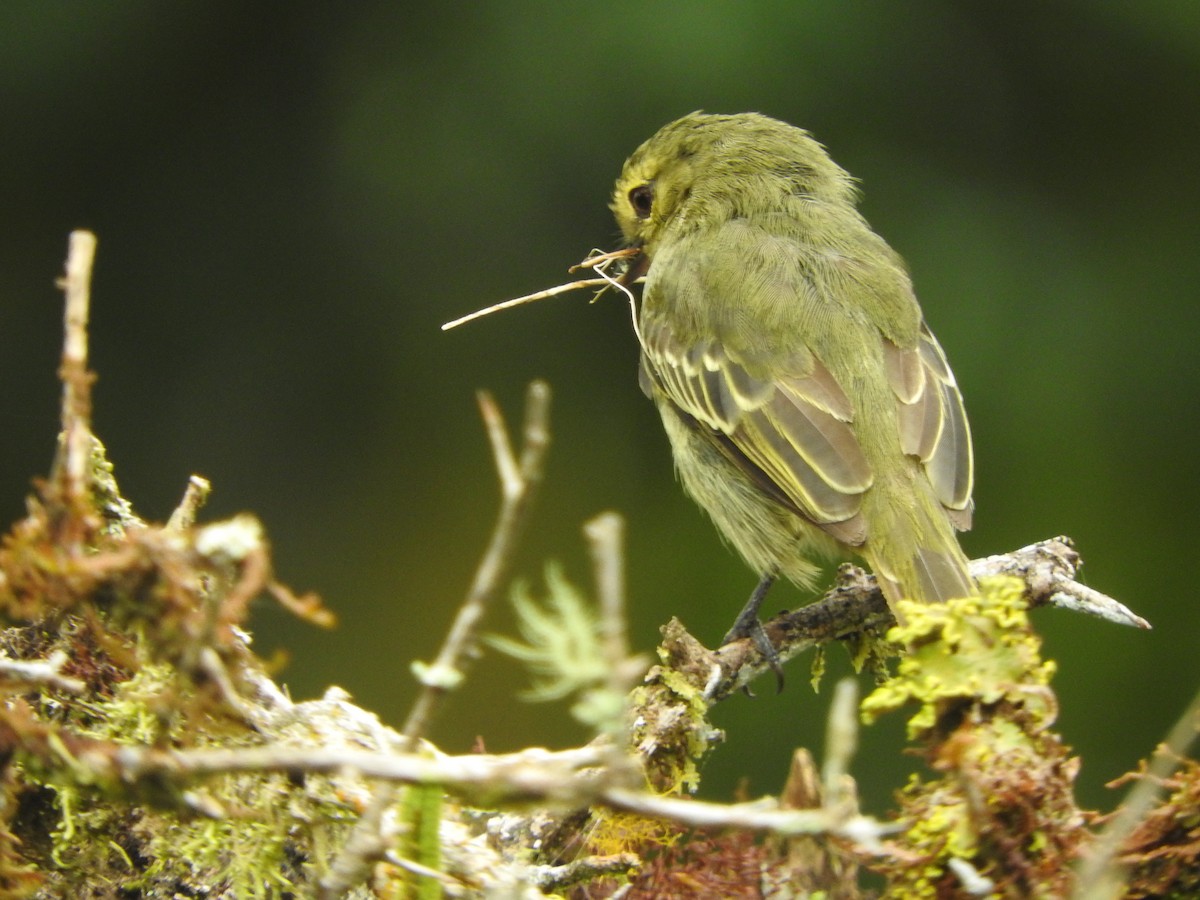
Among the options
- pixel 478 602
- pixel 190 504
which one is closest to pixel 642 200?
pixel 190 504

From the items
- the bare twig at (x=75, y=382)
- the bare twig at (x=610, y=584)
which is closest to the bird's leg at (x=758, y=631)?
the bare twig at (x=75, y=382)

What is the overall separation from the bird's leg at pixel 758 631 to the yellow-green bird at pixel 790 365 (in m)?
0.01

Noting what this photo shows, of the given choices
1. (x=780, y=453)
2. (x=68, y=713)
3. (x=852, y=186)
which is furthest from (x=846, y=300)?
(x=68, y=713)

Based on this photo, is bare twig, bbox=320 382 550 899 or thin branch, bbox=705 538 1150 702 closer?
bare twig, bbox=320 382 550 899

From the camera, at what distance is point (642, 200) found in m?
4.63

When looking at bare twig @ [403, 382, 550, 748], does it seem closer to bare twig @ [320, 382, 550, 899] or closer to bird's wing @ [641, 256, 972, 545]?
bare twig @ [320, 382, 550, 899]

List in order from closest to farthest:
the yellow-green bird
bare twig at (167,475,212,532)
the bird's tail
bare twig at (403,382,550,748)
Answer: bare twig at (403,382,550,748) < bare twig at (167,475,212,532) < the bird's tail < the yellow-green bird

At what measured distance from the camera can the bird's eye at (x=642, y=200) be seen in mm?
4586

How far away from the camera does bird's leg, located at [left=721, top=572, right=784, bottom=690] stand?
307 cm

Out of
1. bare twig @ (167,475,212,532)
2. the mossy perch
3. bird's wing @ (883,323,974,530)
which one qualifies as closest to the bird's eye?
bird's wing @ (883,323,974,530)

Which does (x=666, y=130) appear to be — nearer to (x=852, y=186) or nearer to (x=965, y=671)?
(x=852, y=186)

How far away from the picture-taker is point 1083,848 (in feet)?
4.93

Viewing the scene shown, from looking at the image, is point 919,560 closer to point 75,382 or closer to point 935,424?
point 935,424

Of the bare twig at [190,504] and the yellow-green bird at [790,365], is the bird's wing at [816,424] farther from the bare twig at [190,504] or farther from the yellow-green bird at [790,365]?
the bare twig at [190,504]
